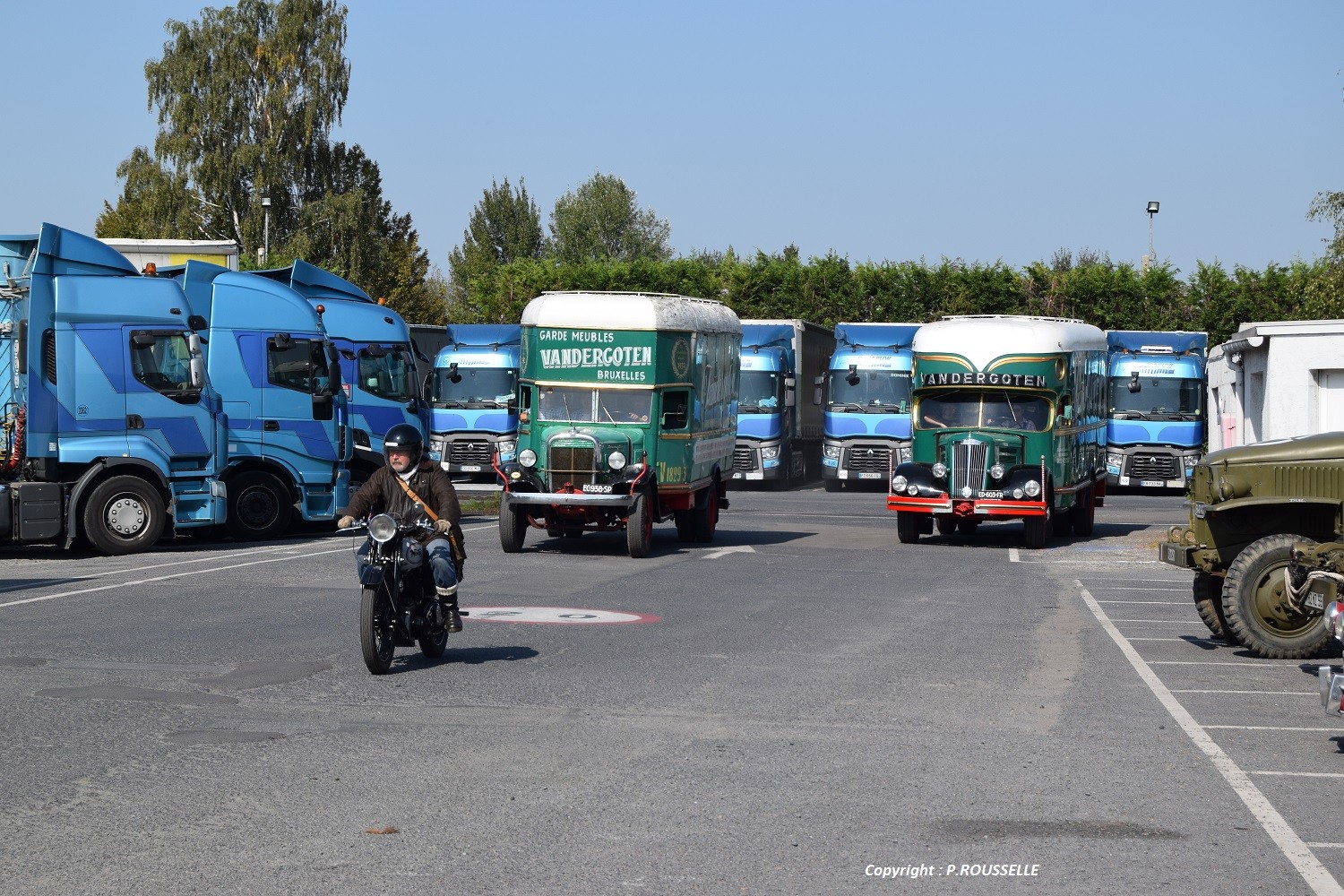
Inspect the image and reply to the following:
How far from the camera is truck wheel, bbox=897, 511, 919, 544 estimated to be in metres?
24.2

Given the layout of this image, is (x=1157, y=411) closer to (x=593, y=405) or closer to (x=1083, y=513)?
(x=1083, y=513)

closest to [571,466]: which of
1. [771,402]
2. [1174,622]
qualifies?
[1174,622]

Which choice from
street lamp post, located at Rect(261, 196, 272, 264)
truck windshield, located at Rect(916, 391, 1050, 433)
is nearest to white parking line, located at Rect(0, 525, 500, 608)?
truck windshield, located at Rect(916, 391, 1050, 433)

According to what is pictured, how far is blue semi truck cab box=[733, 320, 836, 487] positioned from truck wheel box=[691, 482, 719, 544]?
1400cm

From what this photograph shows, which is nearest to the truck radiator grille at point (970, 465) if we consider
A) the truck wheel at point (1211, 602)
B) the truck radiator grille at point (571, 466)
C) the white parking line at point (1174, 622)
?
the truck radiator grille at point (571, 466)

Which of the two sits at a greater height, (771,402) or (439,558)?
(771,402)

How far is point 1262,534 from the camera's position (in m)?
13.3

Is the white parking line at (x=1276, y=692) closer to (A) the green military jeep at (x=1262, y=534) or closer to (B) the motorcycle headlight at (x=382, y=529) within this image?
(A) the green military jeep at (x=1262, y=534)

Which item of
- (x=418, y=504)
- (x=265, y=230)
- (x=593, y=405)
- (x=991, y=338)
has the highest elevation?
(x=265, y=230)

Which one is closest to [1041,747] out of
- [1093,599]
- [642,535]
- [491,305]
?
[1093,599]

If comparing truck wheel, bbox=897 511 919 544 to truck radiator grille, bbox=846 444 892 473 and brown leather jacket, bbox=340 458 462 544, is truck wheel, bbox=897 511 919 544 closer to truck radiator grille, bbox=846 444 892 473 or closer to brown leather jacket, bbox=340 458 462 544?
brown leather jacket, bbox=340 458 462 544

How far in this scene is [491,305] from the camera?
57.3 metres

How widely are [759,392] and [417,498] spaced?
28.9m

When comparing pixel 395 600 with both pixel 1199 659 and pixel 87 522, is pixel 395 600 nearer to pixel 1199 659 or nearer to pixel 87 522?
pixel 1199 659
